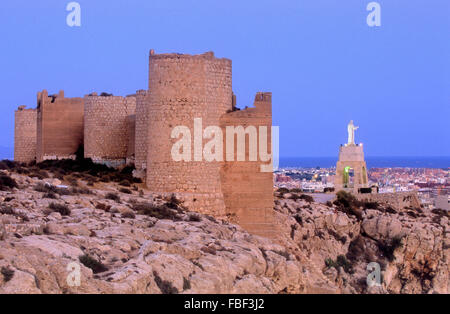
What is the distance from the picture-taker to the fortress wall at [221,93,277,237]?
21047mm

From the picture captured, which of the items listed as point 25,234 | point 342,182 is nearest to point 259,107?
point 25,234

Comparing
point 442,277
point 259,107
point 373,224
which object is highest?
point 259,107

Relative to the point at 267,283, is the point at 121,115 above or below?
above

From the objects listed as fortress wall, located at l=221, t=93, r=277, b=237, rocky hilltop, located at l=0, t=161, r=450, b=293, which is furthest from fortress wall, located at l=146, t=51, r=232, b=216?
rocky hilltop, located at l=0, t=161, r=450, b=293

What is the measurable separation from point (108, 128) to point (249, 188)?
8.27 metres

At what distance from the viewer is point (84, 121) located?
2819 cm

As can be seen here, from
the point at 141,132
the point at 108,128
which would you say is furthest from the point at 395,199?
the point at 141,132

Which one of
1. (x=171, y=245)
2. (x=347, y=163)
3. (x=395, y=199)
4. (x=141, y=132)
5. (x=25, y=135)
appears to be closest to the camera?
(x=171, y=245)

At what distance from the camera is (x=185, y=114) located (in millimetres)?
20719

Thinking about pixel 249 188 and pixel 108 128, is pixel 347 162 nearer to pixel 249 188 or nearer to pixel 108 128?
pixel 108 128

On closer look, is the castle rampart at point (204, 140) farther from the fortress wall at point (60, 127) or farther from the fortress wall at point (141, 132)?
the fortress wall at point (60, 127)

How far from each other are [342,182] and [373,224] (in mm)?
9766
